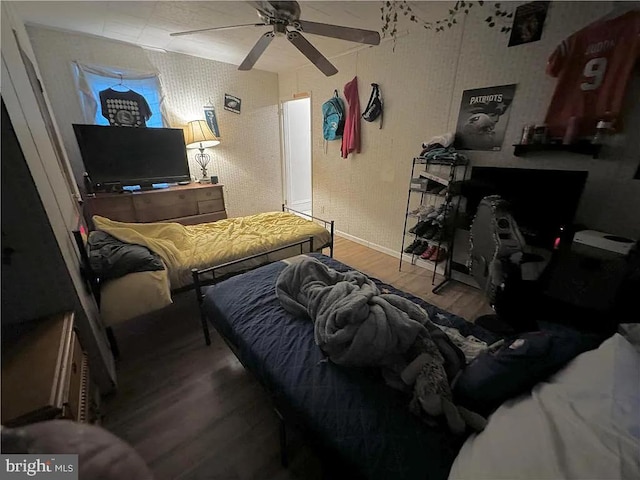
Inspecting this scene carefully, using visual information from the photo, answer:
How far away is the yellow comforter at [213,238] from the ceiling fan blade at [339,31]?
1.53 metres

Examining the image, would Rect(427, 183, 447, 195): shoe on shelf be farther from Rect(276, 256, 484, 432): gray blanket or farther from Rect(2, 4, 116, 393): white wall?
Rect(2, 4, 116, 393): white wall

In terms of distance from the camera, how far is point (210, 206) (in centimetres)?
354

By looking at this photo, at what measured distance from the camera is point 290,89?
417cm

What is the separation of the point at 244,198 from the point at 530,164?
151 inches

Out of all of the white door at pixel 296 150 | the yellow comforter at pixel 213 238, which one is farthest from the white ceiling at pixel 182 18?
the yellow comforter at pixel 213 238

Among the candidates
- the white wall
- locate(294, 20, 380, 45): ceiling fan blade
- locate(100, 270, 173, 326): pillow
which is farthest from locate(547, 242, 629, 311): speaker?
the white wall

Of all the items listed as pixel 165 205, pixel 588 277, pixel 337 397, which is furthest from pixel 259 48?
pixel 588 277

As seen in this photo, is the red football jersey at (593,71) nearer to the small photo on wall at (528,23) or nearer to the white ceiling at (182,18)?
the small photo on wall at (528,23)

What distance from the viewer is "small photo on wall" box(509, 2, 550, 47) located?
1.93 m

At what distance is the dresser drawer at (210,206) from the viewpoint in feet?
11.4

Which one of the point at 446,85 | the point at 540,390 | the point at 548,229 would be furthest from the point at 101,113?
the point at 548,229

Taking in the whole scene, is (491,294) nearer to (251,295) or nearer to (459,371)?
(459,371)

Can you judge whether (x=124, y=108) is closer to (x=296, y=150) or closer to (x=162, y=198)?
(x=162, y=198)

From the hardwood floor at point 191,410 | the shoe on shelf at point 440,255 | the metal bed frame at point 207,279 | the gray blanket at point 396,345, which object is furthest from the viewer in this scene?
the shoe on shelf at point 440,255
